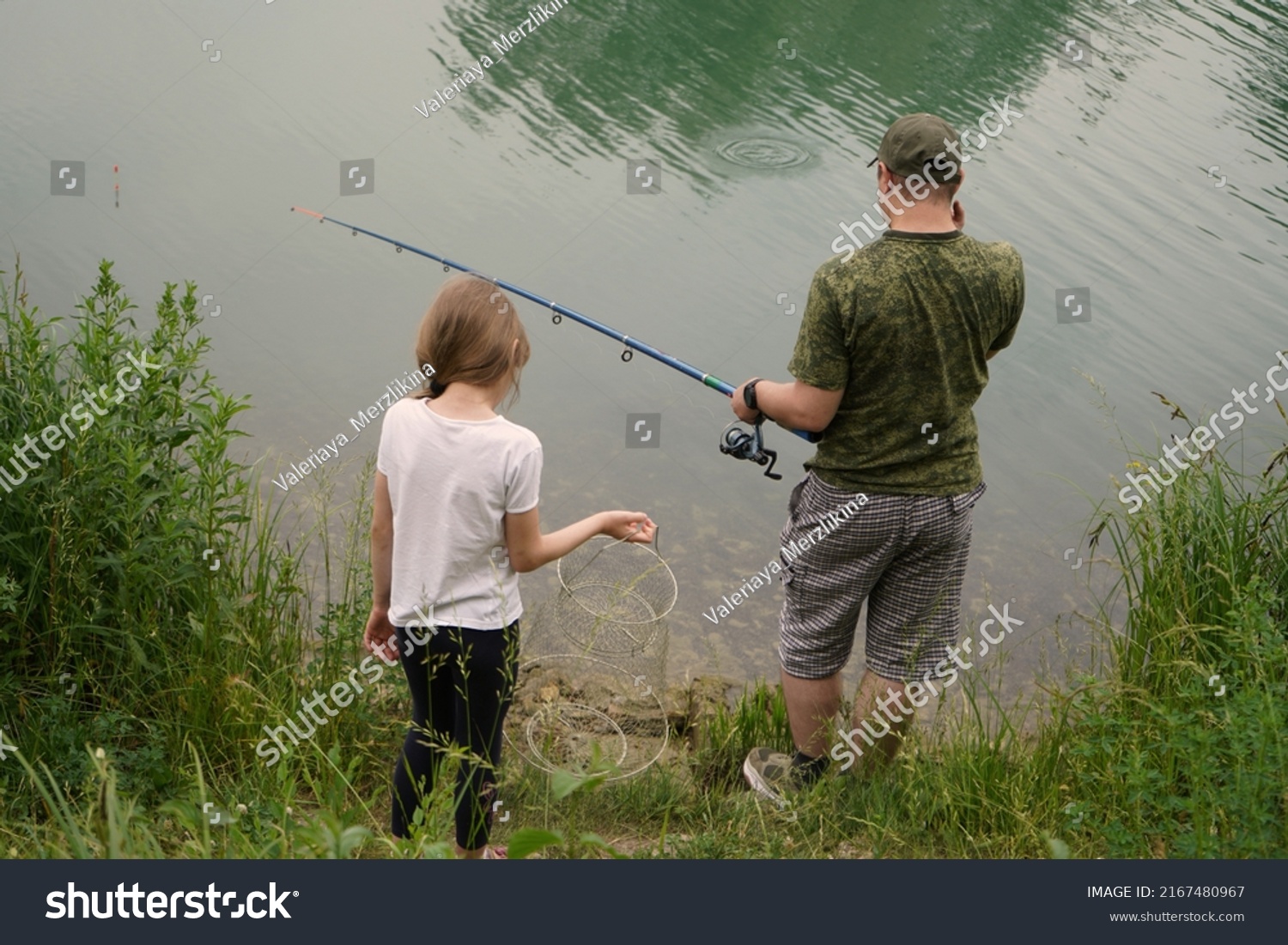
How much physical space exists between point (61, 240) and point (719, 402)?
3.26m

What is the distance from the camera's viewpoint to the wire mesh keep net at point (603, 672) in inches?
127

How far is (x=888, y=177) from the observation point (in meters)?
2.52

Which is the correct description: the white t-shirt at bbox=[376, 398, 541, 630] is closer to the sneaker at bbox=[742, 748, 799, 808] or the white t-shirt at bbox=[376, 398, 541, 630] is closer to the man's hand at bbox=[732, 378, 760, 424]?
the man's hand at bbox=[732, 378, 760, 424]

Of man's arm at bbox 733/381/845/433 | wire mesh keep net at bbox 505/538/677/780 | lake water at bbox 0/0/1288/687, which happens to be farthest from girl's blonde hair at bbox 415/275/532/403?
lake water at bbox 0/0/1288/687

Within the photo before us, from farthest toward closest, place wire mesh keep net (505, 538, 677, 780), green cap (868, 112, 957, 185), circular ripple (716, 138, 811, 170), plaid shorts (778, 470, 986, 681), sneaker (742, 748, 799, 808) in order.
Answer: circular ripple (716, 138, 811, 170), wire mesh keep net (505, 538, 677, 780), sneaker (742, 748, 799, 808), plaid shorts (778, 470, 986, 681), green cap (868, 112, 957, 185)

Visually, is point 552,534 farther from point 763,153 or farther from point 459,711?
point 763,153

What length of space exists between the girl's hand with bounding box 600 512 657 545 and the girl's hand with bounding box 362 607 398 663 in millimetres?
492

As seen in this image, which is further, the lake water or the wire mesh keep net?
the lake water

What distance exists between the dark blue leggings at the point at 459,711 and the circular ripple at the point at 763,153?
5650 millimetres

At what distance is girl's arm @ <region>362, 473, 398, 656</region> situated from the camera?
232cm

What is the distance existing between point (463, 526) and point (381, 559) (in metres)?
0.25

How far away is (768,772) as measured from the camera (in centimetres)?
306
